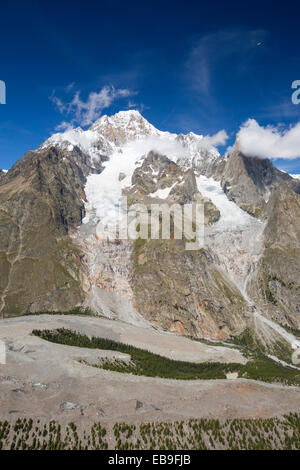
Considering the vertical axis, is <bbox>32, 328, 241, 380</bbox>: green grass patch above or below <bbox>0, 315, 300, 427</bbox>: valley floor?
below

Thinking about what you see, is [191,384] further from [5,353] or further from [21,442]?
[5,353]

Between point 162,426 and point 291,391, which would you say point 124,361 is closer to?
point 291,391

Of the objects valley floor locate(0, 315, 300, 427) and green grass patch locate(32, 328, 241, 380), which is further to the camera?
green grass patch locate(32, 328, 241, 380)

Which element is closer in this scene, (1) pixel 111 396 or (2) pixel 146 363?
(1) pixel 111 396

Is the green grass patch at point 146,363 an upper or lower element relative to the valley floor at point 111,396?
lower

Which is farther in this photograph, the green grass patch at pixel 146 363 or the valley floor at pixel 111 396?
the green grass patch at pixel 146 363

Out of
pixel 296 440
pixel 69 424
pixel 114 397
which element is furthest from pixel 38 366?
pixel 296 440

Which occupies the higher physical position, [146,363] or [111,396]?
[111,396]
